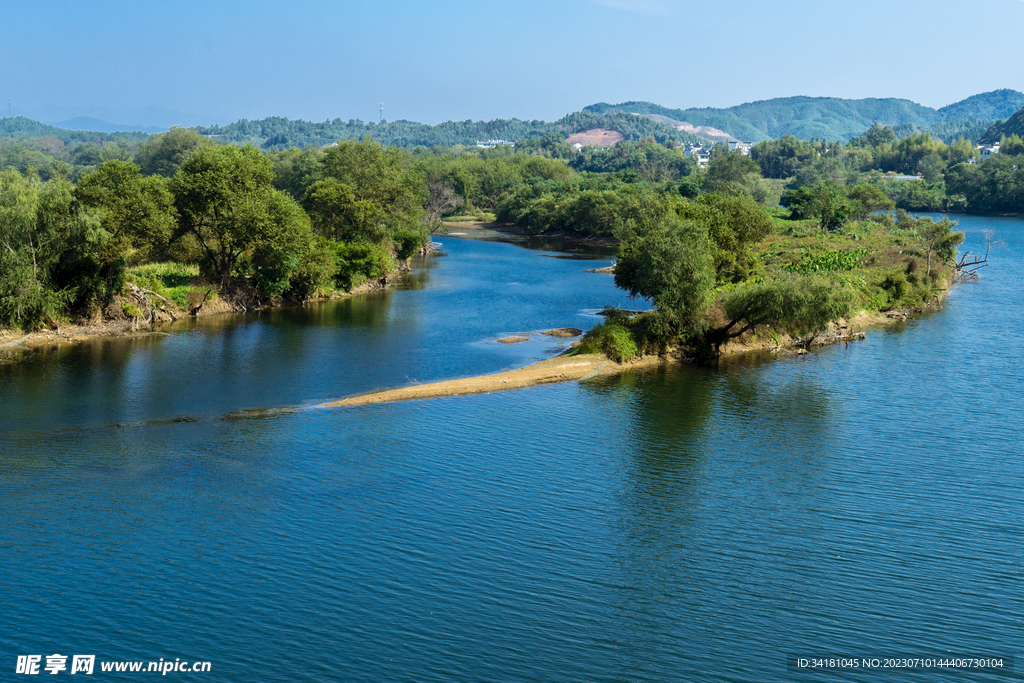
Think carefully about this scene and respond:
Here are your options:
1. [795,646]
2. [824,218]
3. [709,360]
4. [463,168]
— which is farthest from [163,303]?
[463,168]

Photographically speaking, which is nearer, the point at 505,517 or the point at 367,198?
the point at 505,517

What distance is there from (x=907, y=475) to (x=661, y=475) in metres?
11.5

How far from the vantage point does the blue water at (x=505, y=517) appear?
24781 mm

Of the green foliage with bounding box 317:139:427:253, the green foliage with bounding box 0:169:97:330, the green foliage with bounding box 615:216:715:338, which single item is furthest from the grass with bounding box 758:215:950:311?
the green foliage with bounding box 0:169:97:330

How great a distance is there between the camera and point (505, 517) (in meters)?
33.2

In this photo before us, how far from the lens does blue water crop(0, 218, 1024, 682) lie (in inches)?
976

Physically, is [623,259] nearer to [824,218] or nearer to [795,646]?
[795,646]

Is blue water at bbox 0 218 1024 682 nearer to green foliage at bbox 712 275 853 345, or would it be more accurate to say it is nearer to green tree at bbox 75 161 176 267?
green foliage at bbox 712 275 853 345

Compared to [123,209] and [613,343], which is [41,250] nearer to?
[123,209]

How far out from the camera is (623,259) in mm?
61625

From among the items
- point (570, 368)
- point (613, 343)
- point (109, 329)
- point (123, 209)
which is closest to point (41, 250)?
point (123, 209)

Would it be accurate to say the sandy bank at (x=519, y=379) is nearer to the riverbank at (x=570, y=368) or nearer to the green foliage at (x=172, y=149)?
the riverbank at (x=570, y=368)

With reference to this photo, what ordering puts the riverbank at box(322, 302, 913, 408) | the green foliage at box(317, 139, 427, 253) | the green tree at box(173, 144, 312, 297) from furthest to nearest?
1. the green foliage at box(317, 139, 427, 253)
2. the green tree at box(173, 144, 312, 297)
3. the riverbank at box(322, 302, 913, 408)

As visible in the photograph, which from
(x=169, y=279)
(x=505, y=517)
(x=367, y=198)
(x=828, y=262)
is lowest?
(x=505, y=517)
